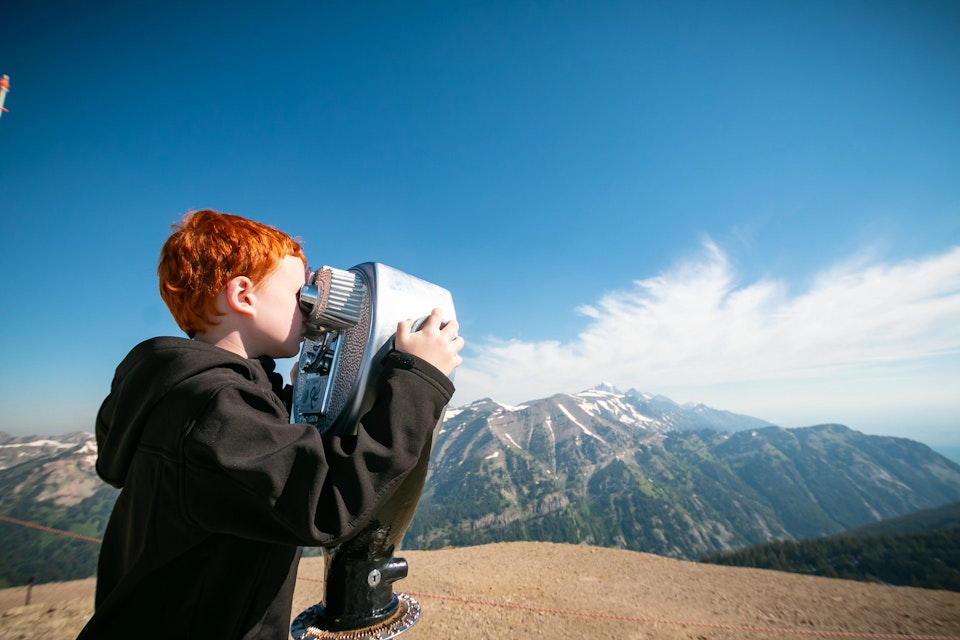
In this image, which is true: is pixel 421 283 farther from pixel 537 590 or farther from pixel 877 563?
pixel 877 563

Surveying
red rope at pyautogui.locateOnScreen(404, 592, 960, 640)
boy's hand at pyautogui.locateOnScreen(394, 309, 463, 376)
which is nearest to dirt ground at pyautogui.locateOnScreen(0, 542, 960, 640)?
red rope at pyautogui.locateOnScreen(404, 592, 960, 640)

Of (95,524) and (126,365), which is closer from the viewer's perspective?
(126,365)

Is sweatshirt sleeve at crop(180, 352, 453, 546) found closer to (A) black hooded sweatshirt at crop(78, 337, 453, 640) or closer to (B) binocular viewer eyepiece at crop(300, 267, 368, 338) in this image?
(A) black hooded sweatshirt at crop(78, 337, 453, 640)

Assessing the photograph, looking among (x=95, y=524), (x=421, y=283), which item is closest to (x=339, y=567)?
(x=421, y=283)

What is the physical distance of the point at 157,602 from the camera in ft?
3.98

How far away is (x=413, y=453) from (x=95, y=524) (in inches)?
6416

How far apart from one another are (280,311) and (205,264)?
0.93 feet

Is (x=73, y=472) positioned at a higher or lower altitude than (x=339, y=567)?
lower

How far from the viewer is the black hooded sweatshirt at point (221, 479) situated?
1.07 meters

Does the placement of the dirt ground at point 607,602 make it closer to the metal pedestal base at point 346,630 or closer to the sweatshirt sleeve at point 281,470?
the metal pedestal base at point 346,630

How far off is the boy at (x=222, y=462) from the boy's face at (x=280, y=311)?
19mm

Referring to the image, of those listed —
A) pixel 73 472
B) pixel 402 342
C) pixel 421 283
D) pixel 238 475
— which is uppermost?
pixel 421 283

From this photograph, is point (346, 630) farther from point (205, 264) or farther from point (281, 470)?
point (205, 264)

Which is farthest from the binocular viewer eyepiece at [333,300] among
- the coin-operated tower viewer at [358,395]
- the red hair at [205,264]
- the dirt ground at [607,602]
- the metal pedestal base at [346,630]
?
the dirt ground at [607,602]
